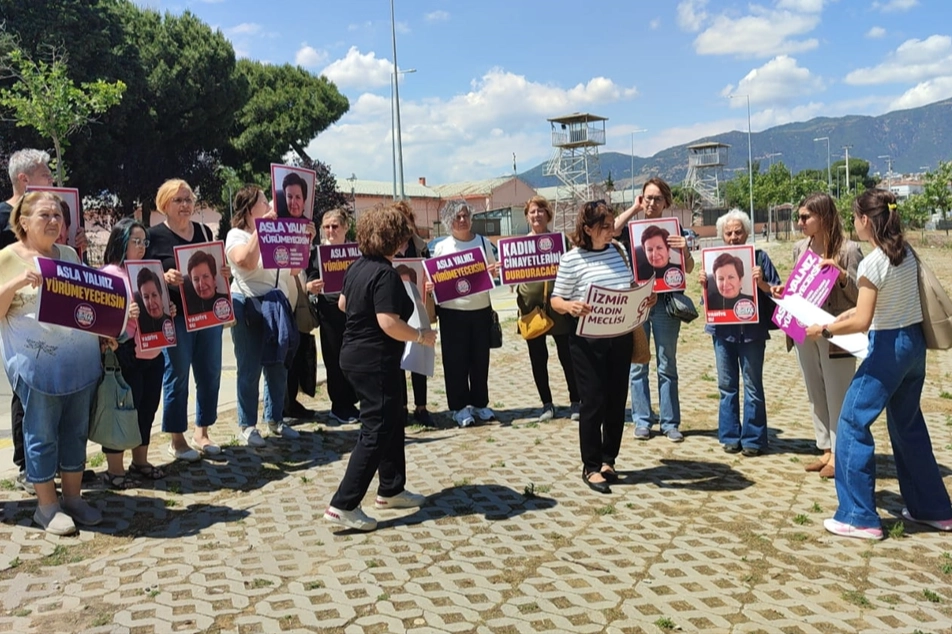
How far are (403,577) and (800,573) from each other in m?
2.18

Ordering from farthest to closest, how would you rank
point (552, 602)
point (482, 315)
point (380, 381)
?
point (482, 315) → point (380, 381) → point (552, 602)

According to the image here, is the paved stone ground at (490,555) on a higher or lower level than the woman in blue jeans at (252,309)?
lower

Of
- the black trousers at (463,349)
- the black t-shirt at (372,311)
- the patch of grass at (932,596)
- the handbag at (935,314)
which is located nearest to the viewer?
the patch of grass at (932,596)

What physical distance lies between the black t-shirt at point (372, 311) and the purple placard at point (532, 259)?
8.02ft

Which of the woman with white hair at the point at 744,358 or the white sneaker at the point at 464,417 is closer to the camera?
the woman with white hair at the point at 744,358

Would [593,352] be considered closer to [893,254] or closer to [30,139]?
[893,254]

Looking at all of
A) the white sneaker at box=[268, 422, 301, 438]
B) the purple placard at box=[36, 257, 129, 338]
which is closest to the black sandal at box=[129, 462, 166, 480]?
the white sneaker at box=[268, 422, 301, 438]

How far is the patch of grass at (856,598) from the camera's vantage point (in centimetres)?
399

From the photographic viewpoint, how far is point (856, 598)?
4.05 metres

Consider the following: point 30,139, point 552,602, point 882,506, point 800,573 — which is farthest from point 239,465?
point 30,139

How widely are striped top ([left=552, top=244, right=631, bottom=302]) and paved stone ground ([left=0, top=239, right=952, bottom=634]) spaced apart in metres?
1.48

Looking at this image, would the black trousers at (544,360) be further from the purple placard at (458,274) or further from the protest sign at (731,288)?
the protest sign at (731,288)

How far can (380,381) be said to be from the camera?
5.08 m

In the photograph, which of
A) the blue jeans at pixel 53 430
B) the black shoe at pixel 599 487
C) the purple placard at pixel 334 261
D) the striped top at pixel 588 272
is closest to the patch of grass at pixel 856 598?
the black shoe at pixel 599 487
